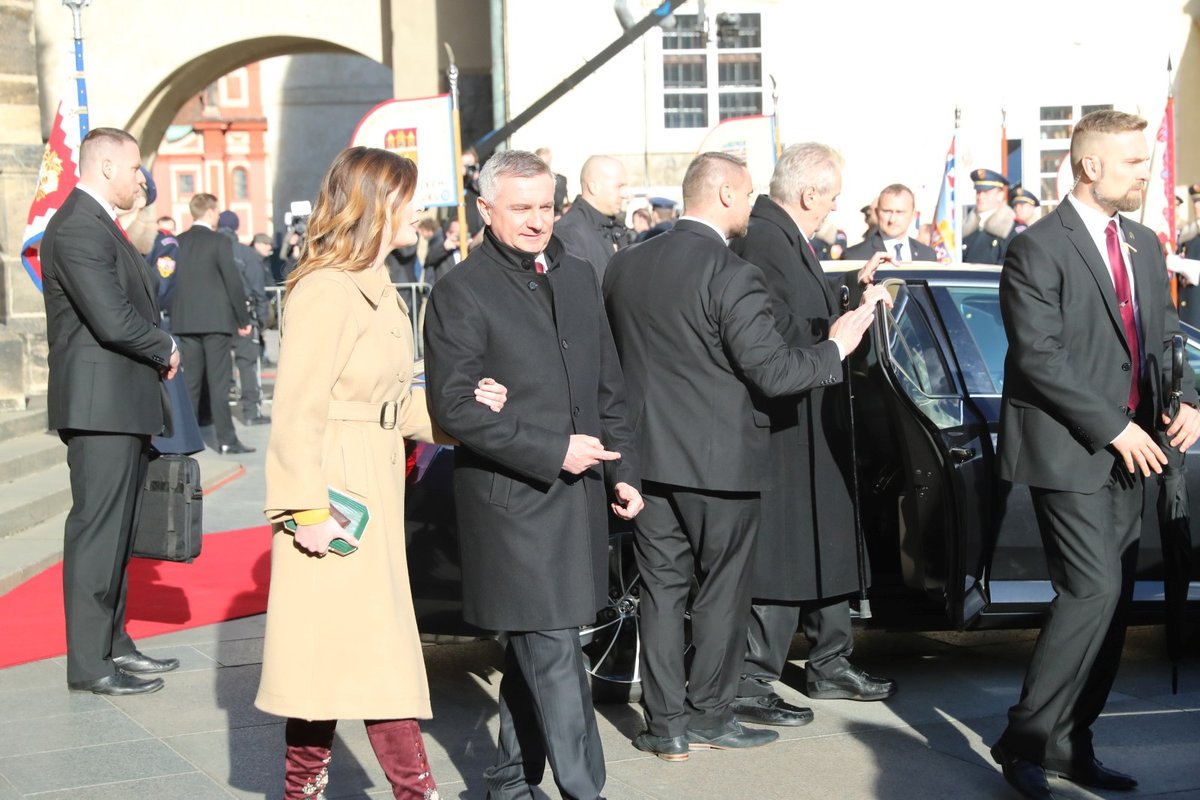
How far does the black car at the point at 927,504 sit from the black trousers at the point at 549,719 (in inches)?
45.6

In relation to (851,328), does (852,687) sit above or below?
below

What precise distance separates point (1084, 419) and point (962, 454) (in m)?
1.08

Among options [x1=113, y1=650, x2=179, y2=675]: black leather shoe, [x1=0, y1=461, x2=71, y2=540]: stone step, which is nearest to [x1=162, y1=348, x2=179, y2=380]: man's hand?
[x1=113, y1=650, x2=179, y2=675]: black leather shoe

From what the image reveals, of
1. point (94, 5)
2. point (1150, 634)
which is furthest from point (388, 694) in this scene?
point (94, 5)

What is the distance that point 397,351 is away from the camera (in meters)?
4.25

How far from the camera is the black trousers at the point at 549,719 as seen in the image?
424cm

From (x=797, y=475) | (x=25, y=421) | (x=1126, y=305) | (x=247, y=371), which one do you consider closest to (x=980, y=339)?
(x=797, y=475)

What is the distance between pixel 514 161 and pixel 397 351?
61 cm

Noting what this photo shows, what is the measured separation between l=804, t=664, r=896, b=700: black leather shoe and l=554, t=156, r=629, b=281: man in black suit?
107 inches

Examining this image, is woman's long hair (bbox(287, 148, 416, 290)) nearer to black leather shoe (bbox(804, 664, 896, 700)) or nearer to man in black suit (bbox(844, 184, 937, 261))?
black leather shoe (bbox(804, 664, 896, 700))

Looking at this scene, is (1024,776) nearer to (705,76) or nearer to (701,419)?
(701,419)

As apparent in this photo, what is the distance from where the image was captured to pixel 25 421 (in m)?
11.8

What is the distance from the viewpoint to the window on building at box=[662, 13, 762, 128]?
2336 cm

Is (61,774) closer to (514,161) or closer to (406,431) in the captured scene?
(406,431)
